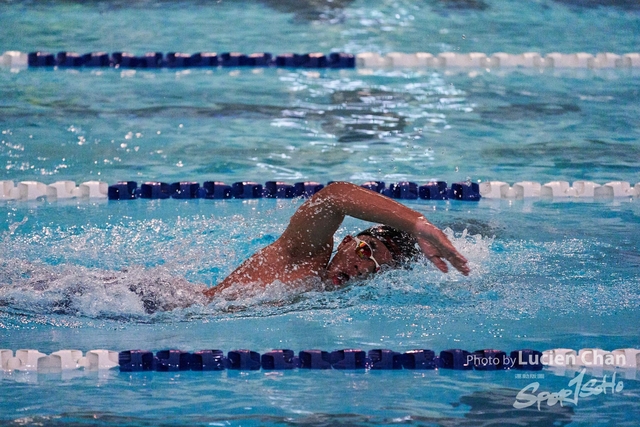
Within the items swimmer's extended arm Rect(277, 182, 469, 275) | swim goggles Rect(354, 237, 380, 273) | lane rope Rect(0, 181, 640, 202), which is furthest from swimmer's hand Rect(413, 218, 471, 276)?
lane rope Rect(0, 181, 640, 202)

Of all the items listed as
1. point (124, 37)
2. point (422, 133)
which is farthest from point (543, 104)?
point (124, 37)

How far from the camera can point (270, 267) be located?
11.6ft

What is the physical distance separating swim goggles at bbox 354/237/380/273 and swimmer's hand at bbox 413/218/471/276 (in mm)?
271

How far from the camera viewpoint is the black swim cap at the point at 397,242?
3420 millimetres

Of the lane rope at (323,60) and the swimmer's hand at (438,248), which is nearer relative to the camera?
the swimmer's hand at (438,248)

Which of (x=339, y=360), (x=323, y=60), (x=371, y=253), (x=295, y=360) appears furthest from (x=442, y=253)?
(x=323, y=60)

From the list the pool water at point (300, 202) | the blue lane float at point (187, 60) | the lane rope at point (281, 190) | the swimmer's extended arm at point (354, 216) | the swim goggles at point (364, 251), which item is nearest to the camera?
the pool water at point (300, 202)

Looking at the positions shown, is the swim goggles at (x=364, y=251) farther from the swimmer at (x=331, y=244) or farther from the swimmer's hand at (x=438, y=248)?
the swimmer's hand at (x=438, y=248)

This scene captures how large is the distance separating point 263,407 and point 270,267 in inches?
31.5

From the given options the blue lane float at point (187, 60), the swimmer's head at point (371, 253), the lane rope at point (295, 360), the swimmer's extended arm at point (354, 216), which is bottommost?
the lane rope at point (295, 360)

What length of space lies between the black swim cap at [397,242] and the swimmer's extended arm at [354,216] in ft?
0.56

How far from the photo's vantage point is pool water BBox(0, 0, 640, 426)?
299cm

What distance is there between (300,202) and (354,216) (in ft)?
5.53

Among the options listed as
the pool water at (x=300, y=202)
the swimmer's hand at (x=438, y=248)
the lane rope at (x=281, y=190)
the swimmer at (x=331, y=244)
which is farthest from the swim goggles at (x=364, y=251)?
the lane rope at (x=281, y=190)
